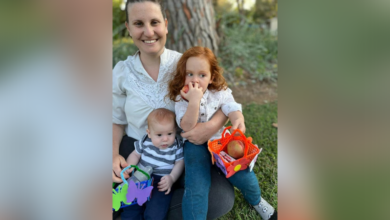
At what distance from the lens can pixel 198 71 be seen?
72.4 inches

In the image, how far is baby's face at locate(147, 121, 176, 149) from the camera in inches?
74.2

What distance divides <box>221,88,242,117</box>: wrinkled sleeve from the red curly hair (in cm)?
4

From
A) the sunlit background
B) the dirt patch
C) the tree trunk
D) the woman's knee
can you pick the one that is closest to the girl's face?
the woman's knee

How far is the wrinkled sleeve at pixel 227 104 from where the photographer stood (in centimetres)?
191

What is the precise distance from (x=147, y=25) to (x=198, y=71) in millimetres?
387

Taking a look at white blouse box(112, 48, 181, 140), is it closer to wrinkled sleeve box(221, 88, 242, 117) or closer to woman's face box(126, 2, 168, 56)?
woman's face box(126, 2, 168, 56)

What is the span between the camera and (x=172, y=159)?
195cm

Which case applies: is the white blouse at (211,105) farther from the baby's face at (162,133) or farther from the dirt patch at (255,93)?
the dirt patch at (255,93)

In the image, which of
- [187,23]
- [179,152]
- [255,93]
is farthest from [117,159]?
[255,93]

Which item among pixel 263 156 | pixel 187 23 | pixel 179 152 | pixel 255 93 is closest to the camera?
pixel 179 152

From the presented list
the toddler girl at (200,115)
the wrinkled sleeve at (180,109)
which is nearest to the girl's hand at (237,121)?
the toddler girl at (200,115)
